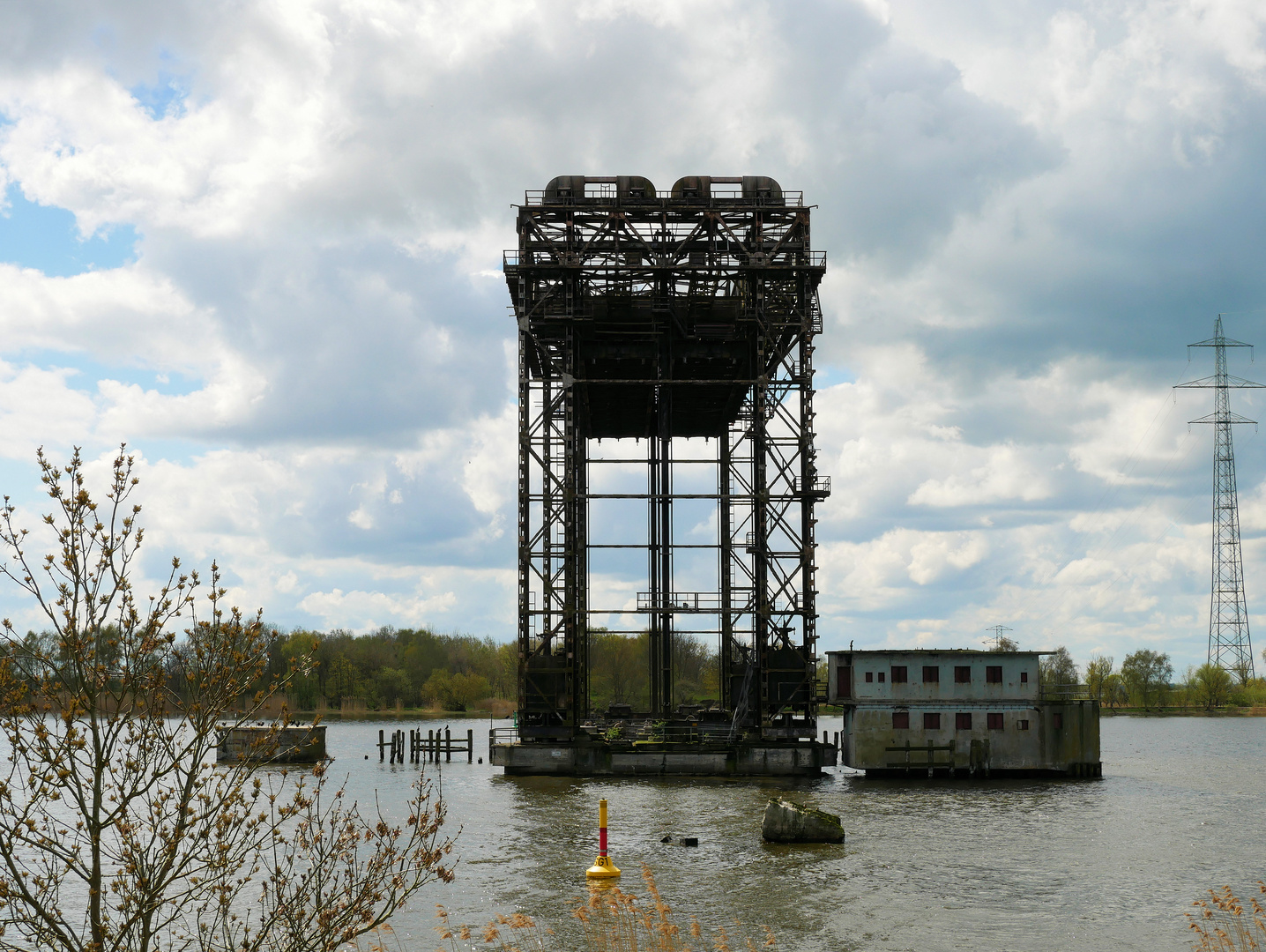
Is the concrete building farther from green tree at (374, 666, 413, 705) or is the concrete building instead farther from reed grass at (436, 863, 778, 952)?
green tree at (374, 666, 413, 705)

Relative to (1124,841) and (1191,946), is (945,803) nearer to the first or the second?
(1124,841)

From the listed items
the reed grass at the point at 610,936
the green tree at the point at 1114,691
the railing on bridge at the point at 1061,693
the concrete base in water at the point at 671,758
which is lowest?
the green tree at the point at 1114,691

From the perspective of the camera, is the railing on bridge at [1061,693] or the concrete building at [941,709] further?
the railing on bridge at [1061,693]

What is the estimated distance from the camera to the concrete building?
179ft

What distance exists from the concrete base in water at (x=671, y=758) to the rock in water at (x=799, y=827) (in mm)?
18985

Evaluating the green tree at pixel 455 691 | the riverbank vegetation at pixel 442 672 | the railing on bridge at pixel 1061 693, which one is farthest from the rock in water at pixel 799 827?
the green tree at pixel 455 691

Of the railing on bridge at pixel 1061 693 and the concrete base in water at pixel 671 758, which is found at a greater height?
the railing on bridge at pixel 1061 693

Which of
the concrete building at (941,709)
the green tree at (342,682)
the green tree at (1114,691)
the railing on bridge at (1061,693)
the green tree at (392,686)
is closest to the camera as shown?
the concrete building at (941,709)

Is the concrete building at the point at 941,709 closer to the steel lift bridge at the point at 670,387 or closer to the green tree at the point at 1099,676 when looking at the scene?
the steel lift bridge at the point at 670,387

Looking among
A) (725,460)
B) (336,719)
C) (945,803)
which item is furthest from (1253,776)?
(336,719)

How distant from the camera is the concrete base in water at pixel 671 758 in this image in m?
52.8

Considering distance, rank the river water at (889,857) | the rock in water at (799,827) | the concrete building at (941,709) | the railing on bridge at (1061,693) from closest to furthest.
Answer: the river water at (889,857), the rock in water at (799,827), the concrete building at (941,709), the railing on bridge at (1061,693)

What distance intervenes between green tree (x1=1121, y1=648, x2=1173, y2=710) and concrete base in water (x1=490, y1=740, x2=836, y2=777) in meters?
131

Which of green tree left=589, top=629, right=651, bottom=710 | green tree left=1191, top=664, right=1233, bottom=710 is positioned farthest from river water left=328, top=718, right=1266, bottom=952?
green tree left=1191, top=664, right=1233, bottom=710
